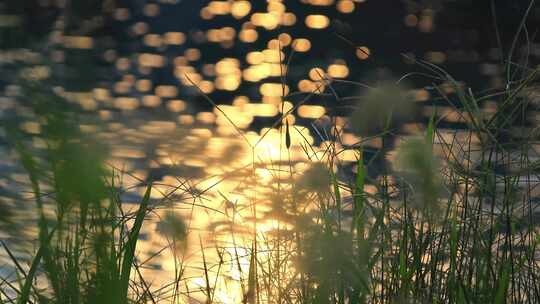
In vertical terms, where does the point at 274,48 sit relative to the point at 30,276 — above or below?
above

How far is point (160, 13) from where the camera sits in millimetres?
4113

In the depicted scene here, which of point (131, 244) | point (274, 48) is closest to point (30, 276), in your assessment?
point (131, 244)

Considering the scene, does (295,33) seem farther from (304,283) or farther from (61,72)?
(61,72)

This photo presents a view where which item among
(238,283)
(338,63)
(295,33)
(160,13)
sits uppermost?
(160,13)

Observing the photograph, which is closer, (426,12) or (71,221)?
(71,221)

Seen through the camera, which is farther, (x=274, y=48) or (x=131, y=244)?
(x=274, y=48)

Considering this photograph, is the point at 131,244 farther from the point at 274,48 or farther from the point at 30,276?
the point at 274,48

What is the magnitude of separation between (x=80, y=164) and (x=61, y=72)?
3.0 inches

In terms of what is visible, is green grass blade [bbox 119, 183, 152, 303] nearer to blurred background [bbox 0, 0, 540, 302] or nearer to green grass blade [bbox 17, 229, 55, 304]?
green grass blade [bbox 17, 229, 55, 304]

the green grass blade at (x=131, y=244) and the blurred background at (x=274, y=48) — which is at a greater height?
the blurred background at (x=274, y=48)

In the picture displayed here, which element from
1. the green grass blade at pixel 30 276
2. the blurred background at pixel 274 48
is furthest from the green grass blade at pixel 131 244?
the blurred background at pixel 274 48

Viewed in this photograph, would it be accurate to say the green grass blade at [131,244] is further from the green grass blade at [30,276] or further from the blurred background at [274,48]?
the blurred background at [274,48]

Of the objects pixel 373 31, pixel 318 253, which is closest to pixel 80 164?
pixel 318 253

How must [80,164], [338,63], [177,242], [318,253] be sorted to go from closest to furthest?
[80,164] < [318,253] < [177,242] < [338,63]
